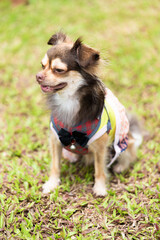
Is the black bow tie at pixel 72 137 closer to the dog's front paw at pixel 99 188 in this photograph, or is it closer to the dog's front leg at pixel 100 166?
the dog's front leg at pixel 100 166

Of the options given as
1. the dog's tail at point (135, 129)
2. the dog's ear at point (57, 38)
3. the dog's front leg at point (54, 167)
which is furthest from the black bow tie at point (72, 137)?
the dog's tail at point (135, 129)

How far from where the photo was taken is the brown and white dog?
2.29 metres

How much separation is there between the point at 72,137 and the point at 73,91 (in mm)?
512

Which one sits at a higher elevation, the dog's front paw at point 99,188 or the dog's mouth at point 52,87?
the dog's mouth at point 52,87

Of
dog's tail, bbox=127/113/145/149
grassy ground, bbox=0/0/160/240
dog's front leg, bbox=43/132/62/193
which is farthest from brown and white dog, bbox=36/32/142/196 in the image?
dog's tail, bbox=127/113/145/149

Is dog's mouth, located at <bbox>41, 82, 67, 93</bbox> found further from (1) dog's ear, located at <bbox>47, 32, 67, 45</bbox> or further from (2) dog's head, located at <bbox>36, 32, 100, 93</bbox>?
(1) dog's ear, located at <bbox>47, 32, 67, 45</bbox>

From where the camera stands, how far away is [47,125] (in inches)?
166

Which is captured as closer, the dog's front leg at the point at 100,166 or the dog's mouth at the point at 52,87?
the dog's mouth at the point at 52,87

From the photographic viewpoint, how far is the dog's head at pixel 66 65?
224cm

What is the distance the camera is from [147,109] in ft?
15.2

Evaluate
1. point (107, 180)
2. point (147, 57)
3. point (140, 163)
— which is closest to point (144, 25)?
point (147, 57)

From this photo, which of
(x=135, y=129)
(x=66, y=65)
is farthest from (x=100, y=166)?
(x=66, y=65)

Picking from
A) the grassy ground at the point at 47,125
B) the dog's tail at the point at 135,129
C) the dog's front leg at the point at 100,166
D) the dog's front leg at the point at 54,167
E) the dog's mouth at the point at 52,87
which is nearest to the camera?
the dog's mouth at the point at 52,87

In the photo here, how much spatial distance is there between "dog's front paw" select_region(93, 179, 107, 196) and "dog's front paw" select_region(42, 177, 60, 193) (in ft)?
1.55
